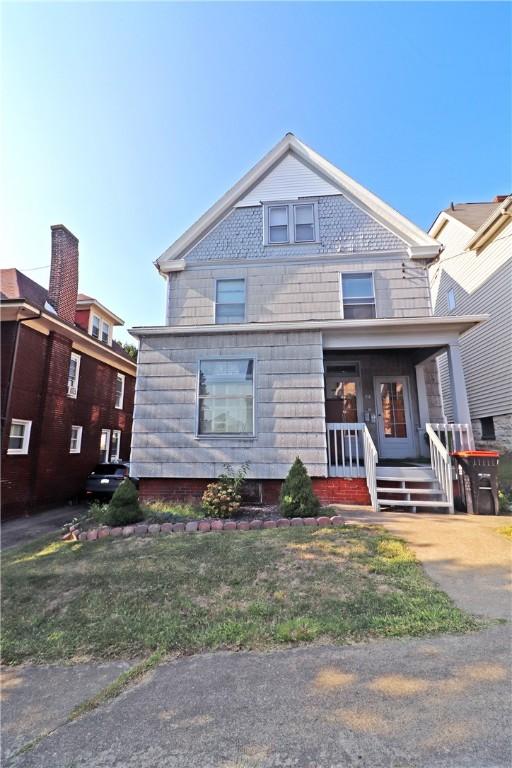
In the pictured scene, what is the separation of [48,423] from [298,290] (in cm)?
918

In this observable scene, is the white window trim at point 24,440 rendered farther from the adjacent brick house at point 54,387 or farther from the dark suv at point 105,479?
the dark suv at point 105,479

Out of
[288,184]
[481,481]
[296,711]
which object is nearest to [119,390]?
[288,184]

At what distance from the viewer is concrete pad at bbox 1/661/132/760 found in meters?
2.23

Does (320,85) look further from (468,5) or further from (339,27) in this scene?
(468,5)

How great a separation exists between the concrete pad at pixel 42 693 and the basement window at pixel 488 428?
1459cm

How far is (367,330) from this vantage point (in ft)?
28.2

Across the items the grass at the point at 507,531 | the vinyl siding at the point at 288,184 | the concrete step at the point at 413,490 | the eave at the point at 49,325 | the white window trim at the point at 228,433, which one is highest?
the vinyl siding at the point at 288,184

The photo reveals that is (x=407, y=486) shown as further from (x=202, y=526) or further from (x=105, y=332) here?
(x=105, y=332)

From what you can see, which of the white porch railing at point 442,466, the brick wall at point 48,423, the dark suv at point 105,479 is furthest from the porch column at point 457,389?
the brick wall at point 48,423

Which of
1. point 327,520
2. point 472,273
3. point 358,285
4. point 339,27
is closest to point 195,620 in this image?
point 327,520

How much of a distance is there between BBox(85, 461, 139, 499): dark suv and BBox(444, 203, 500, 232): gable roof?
52.9 feet

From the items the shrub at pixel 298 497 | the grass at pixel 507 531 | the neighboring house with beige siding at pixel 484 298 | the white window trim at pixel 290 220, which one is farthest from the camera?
the neighboring house with beige siding at pixel 484 298

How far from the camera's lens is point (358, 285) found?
1022 centimetres

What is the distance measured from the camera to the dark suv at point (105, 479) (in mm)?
11812
